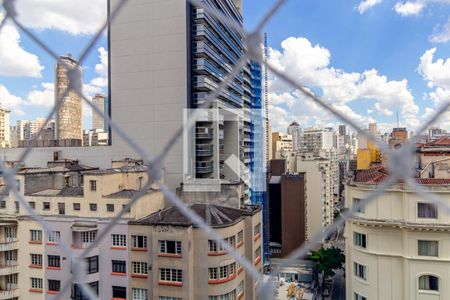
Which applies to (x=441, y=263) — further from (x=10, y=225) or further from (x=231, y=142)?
(x=231, y=142)

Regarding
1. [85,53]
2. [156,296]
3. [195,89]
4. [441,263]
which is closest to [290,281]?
[195,89]

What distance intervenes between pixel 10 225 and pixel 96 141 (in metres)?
4.18

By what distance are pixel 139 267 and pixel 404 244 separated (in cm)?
209

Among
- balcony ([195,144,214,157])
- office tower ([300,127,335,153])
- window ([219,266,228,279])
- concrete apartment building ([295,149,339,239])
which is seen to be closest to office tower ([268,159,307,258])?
concrete apartment building ([295,149,339,239])

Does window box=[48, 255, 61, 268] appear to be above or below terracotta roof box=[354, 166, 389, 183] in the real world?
below

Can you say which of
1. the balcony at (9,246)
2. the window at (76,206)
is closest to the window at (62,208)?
the window at (76,206)

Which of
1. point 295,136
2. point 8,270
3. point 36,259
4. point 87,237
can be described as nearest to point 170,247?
point 87,237

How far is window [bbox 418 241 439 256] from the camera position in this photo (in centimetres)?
260

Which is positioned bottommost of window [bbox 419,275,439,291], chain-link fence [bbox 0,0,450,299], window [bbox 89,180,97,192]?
window [bbox 419,275,439,291]

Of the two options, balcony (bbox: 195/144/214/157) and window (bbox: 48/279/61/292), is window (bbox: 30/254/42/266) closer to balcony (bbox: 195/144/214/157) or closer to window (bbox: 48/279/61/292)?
window (bbox: 48/279/61/292)

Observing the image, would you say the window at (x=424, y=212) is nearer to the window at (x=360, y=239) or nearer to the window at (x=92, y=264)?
the window at (x=360, y=239)

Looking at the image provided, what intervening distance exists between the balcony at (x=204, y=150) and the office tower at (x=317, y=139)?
9316mm

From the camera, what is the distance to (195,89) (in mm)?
5863

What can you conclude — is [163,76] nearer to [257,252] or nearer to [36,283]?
[257,252]
